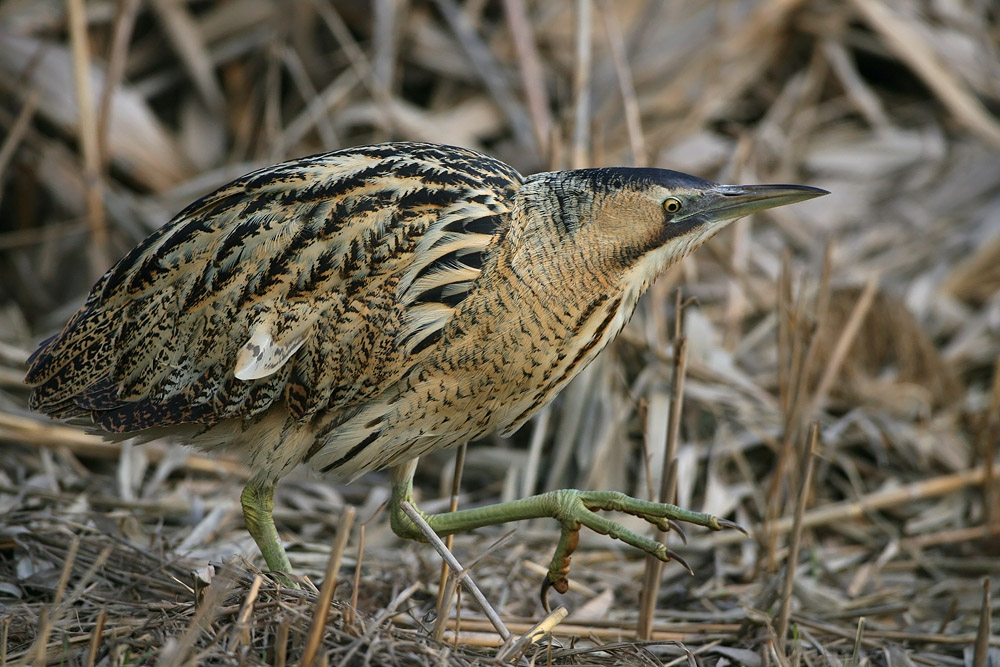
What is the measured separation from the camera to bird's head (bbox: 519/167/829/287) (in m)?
2.11

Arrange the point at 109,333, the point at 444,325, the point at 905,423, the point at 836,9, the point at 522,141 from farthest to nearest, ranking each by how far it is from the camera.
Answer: the point at 836,9 → the point at 522,141 → the point at 905,423 → the point at 109,333 → the point at 444,325

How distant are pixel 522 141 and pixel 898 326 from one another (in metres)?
1.46

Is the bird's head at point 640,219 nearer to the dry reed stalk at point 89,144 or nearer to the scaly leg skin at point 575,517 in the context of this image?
the scaly leg skin at point 575,517

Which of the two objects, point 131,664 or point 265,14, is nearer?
point 131,664

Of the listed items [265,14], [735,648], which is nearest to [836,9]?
[265,14]

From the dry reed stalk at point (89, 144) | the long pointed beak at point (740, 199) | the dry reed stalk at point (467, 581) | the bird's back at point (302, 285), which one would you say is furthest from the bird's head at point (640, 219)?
the dry reed stalk at point (89, 144)

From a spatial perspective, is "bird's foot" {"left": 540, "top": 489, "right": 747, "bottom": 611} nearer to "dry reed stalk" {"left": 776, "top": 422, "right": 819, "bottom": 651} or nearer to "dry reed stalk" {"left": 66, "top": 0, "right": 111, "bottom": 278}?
"dry reed stalk" {"left": 776, "top": 422, "right": 819, "bottom": 651}

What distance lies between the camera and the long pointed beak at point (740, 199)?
81.7 inches

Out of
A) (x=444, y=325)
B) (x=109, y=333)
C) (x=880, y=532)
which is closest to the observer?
(x=444, y=325)

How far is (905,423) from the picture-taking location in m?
3.48

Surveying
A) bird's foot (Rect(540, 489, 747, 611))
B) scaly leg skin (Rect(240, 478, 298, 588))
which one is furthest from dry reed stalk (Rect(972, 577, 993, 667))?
scaly leg skin (Rect(240, 478, 298, 588))

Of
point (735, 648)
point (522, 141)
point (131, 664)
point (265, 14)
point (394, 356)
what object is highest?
point (265, 14)

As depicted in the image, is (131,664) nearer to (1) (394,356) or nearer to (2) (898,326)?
(1) (394,356)

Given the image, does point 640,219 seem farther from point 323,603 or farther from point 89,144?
point 89,144
